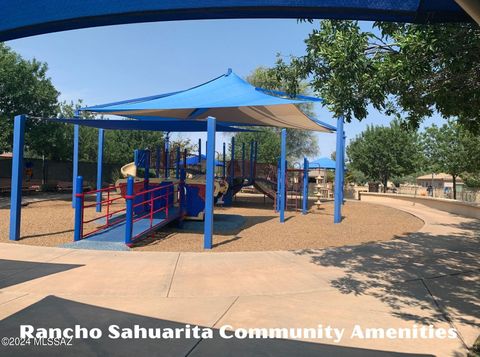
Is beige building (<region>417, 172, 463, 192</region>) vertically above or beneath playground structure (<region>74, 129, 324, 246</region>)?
above

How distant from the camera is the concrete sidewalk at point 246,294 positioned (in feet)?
12.9

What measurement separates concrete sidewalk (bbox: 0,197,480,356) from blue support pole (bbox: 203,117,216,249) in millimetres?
740

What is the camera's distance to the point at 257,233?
443 inches

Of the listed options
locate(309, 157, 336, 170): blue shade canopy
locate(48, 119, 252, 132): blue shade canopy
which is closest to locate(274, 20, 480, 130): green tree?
locate(48, 119, 252, 132): blue shade canopy

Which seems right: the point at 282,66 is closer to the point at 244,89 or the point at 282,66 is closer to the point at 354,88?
the point at 354,88

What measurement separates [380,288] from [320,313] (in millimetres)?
1646

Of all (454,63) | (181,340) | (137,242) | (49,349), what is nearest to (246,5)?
(454,63)

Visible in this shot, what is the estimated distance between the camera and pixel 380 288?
6.03 m

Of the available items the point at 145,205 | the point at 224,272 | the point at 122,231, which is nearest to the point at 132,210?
the point at 122,231

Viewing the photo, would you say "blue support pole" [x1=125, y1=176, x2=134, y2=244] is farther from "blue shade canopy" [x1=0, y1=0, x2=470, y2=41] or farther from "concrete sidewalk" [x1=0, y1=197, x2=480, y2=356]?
"blue shade canopy" [x1=0, y1=0, x2=470, y2=41]

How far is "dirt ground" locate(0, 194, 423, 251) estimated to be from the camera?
9250 millimetres

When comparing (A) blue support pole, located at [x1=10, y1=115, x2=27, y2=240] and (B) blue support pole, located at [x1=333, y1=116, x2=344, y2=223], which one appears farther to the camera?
(B) blue support pole, located at [x1=333, y1=116, x2=344, y2=223]

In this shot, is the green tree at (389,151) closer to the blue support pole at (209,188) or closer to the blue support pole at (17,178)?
the blue support pole at (209,188)

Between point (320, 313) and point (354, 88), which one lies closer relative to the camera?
point (320, 313)
